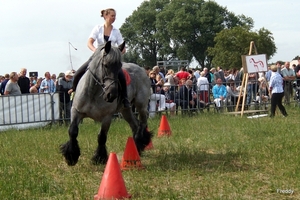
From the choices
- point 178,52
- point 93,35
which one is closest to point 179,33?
point 178,52

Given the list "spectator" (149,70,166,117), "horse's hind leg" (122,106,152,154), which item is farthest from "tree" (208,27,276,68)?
"horse's hind leg" (122,106,152,154)

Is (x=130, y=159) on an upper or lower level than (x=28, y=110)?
lower

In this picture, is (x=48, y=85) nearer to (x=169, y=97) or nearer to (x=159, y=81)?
(x=159, y=81)

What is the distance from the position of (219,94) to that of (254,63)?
2.01 meters

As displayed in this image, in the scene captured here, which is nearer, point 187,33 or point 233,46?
point 233,46

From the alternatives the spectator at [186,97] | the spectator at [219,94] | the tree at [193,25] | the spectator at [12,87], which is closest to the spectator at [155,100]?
the spectator at [186,97]

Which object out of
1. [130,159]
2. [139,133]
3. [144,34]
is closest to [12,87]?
[139,133]

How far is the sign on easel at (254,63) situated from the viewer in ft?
62.3

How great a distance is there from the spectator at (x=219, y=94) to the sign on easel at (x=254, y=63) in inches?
63.7

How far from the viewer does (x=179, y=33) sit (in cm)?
9075

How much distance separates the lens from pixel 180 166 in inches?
344

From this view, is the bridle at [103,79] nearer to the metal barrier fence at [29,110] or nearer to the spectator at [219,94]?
the metal barrier fence at [29,110]

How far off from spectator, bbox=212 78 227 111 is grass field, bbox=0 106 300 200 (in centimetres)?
630

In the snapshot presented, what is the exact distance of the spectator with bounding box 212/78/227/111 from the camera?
799 inches
